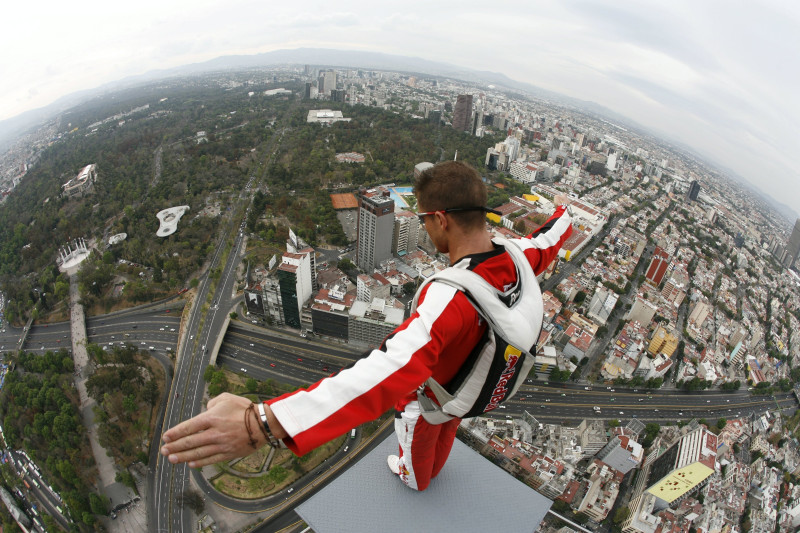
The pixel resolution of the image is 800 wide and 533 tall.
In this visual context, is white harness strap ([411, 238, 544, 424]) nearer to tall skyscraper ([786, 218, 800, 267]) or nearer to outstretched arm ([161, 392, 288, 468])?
outstretched arm ([161, 392, 288, 468])

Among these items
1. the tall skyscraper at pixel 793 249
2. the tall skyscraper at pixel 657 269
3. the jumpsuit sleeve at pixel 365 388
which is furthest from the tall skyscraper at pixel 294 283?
the tall skyscraper at pixel 793 249

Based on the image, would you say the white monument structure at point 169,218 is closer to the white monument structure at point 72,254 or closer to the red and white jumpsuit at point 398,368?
the white monument structure at point 72,254

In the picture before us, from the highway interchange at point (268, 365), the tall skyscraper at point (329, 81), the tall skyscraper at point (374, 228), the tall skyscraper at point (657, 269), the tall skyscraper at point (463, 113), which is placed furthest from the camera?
the tall skyscraper at point (329, 81)

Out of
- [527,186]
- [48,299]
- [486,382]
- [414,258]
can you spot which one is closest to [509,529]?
[486,382]

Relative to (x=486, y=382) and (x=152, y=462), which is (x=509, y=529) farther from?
(x=152, y=462)

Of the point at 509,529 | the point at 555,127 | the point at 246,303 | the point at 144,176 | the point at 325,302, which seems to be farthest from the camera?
the point at 555,127

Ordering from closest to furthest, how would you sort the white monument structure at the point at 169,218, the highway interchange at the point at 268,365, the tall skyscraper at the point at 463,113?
the highway interchange at the point at 268,365
the white monument structure at the point at 169,218
the tall skyscraper at the point at 463,113

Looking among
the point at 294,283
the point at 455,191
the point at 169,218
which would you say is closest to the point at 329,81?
the point at 169,218

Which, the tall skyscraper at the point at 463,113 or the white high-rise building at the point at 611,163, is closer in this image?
the tall skyscraper at the point at 463,113
